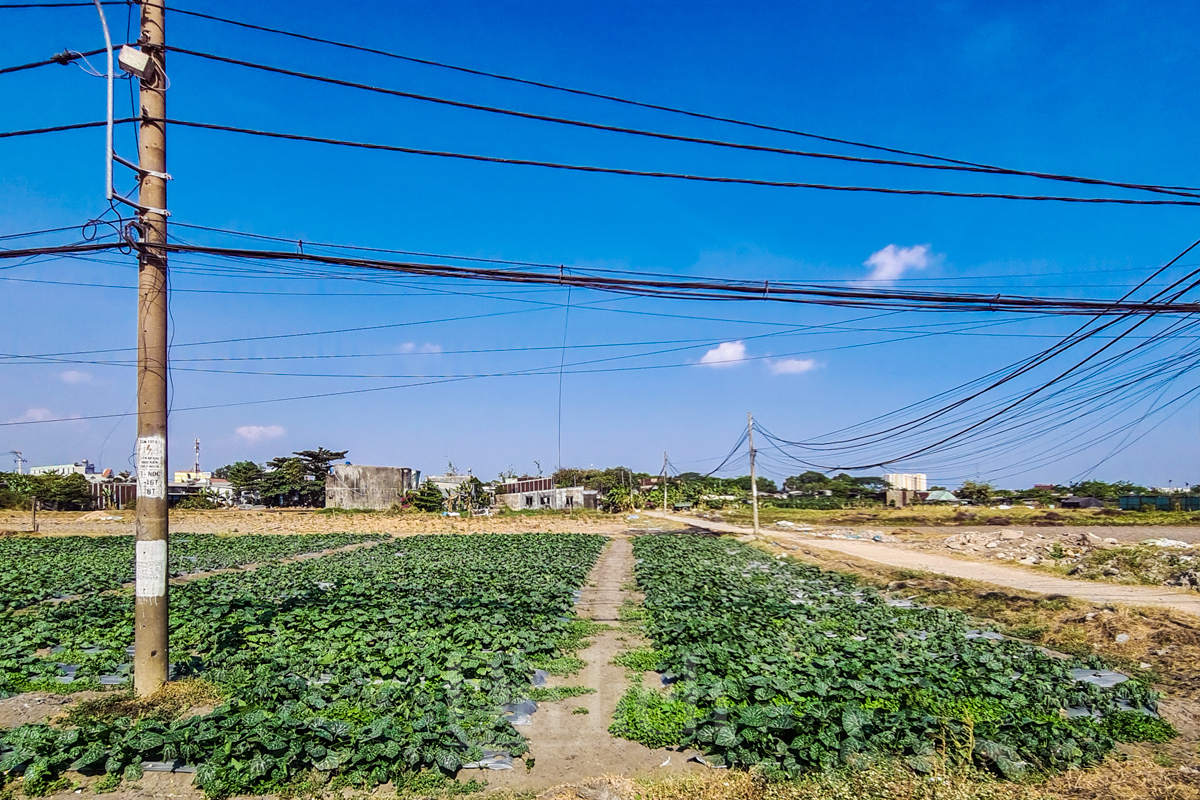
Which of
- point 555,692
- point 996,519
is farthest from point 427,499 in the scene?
point 555,692

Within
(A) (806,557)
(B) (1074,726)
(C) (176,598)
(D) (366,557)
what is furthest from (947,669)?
(D) (366,557)

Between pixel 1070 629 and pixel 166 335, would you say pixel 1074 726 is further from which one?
pixel 166 335

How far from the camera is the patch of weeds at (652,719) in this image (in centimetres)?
738

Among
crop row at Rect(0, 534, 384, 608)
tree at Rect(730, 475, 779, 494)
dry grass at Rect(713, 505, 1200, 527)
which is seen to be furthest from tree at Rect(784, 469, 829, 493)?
crop row at Rect(0, 534, 384, 608)

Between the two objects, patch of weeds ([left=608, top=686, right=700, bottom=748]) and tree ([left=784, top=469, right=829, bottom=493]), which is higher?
patch of weeds ([left=608, top=686, right=700, bottom=748])

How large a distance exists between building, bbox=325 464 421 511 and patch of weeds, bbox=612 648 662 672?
56873 millimetres

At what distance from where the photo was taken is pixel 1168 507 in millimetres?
76125

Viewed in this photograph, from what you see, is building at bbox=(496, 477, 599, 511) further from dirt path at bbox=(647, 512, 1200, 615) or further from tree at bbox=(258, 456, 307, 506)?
dirt path at bbox=(647, 512, 1200, 615)

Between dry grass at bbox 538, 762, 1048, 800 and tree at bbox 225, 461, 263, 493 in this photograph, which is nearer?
dry grass at bbox 538, 762, 1048, 800

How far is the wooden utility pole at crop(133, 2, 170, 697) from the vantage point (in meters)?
8.52

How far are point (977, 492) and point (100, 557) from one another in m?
101

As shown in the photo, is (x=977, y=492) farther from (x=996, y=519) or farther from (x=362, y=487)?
(x=362, y=487)

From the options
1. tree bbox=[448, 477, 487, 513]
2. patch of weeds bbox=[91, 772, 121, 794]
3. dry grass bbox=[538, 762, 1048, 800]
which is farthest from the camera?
tree bbox=[448, 477, 487, 513]

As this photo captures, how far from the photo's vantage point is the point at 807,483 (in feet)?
408
